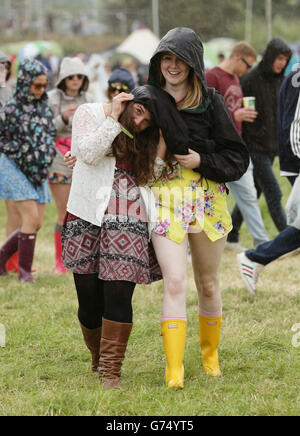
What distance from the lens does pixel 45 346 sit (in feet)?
15.9

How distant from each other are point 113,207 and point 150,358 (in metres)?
1.26

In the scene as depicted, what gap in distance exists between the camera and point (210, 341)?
4172 mm

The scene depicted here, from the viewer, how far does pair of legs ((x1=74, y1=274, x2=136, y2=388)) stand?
3.68m

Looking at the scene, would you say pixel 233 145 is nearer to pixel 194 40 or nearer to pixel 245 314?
pixel 194 40

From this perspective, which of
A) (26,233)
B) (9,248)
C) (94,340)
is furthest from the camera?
(9,248)

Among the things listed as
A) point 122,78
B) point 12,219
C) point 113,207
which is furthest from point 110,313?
point 122,78

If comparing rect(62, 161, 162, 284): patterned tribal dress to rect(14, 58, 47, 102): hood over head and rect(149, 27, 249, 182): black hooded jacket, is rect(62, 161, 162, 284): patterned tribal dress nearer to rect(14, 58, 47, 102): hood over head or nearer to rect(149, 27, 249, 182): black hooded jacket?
rect(149, 27, 249, 182): black hooded jacket

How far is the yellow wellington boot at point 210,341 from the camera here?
4.15m

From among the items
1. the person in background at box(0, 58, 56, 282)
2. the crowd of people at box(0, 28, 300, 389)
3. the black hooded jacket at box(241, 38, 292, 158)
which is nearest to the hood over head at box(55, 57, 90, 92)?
the person in background at box(0, 58, 56, 282)

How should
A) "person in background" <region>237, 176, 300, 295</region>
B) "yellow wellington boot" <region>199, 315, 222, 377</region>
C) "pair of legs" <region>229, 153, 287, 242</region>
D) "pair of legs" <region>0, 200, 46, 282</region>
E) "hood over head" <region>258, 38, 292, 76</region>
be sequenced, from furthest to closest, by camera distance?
"pair of legs" <region>229, 153, 287, 242</region> < "hood over head" <region>258, 38, 292, 76</region> < "pair of legs" <region>0, 200, 46, 282</region> < "person in background" <region>237, 176, 300, 295</region> < "yellow wellington boot" <region>199, 315, 222, 377</region>

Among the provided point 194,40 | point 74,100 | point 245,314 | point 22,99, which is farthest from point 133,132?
point 74,100

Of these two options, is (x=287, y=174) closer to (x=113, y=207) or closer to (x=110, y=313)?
(x=113, y=207)

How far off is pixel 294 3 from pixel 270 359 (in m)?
61.2

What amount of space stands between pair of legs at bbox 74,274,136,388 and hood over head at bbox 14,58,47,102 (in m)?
3.23
